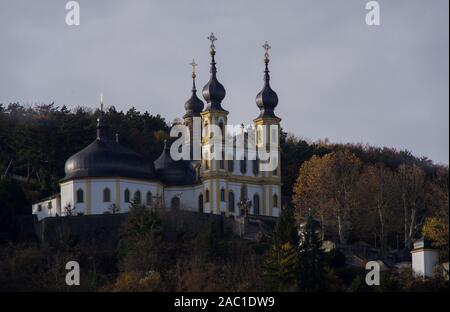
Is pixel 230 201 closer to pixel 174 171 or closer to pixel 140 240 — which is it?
pixel 174 171

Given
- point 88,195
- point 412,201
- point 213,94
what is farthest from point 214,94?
point 412,201

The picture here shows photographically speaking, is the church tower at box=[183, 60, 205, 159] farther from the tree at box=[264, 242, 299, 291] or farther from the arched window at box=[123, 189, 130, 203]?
the tree at box=[264, 242, 299, 291]

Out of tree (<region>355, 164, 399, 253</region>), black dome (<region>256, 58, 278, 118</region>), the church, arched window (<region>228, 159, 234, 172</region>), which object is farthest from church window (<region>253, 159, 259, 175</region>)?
tree (<region>355, 164, 399, 253</region>)

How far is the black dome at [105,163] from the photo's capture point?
101m

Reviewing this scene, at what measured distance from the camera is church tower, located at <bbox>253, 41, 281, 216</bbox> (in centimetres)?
10494

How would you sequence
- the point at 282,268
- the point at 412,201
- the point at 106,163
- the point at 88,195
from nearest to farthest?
the point at 282,268 → the point at 88,195 → the point at 106,163 → the point at 412,201

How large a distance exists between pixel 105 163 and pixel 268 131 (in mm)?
10830

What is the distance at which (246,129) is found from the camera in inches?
4333

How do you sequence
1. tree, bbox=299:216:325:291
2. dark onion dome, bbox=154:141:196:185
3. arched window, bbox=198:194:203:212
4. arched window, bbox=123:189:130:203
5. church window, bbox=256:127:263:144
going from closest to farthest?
tree, bbox=299:216:325:291 < arched window, bbox=123:189:130:203 < arched window, bbox=198:194:203:212 < dark onion dome, bbox=154:141:196:185 < church window, bbox=256:127:263:144

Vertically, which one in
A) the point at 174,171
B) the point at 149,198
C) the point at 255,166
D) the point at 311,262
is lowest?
the point at 311,262

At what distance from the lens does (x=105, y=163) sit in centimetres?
10088

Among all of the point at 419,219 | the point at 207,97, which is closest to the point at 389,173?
the point at 419,219

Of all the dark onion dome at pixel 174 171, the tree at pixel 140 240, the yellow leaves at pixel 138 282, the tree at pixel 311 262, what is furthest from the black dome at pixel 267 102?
the yellow leaves at pixel 138 282

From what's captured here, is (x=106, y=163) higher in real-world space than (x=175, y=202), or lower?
higher
